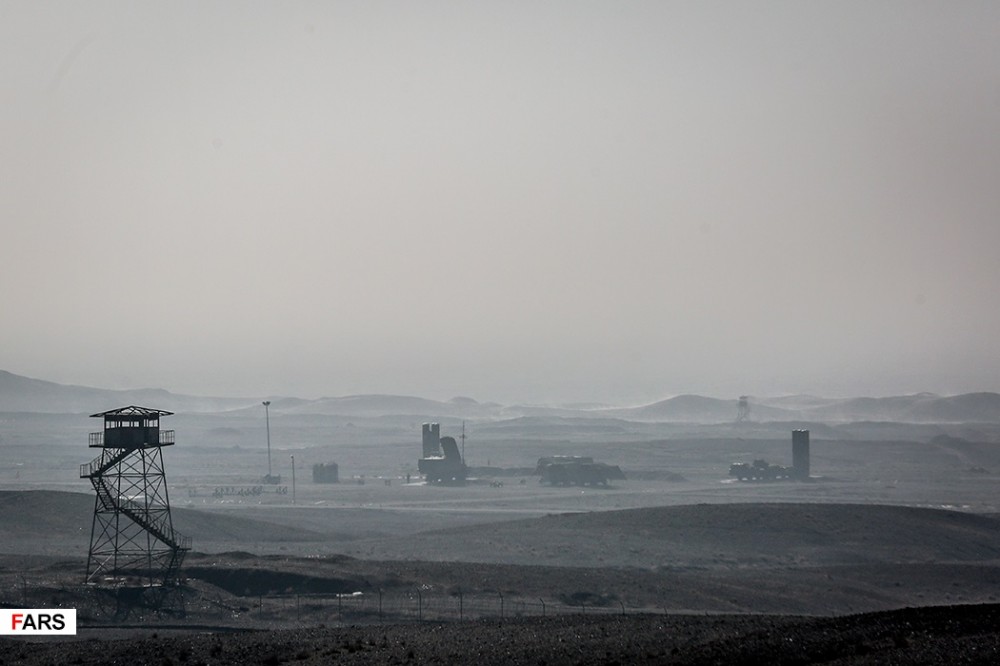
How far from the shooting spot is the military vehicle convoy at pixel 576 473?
12249cm

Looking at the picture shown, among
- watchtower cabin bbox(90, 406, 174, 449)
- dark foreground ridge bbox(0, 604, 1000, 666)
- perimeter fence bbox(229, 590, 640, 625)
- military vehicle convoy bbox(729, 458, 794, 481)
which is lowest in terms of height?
military vehicle convoy bbox(729, 458, 794, 481)

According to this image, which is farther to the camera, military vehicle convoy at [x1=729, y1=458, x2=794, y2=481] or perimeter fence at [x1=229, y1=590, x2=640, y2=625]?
military vehicle convoy at [x1=729, y1=458, x2=794, y2=481]

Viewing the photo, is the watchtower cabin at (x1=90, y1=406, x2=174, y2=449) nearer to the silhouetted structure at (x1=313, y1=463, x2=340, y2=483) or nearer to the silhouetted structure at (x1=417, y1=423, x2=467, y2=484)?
the silhouetted structure at (x1=417, y1=423, x2=467, y2=484)

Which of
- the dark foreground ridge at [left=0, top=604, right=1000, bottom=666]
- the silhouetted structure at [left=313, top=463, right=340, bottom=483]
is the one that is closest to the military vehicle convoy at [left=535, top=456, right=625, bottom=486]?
the silhouetted structure at [left=313, top=463, right=340, bottom=483]

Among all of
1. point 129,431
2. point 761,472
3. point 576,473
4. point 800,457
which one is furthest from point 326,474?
point 129,431

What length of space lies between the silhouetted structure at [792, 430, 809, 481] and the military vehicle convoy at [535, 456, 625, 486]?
18.9 m

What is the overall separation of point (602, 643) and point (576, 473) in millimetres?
89583

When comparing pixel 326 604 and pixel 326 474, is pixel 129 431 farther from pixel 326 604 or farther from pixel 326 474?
pixel 326 474

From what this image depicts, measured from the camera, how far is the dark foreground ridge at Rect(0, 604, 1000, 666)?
1187 inches

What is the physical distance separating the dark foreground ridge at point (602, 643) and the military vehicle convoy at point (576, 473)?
8167cm

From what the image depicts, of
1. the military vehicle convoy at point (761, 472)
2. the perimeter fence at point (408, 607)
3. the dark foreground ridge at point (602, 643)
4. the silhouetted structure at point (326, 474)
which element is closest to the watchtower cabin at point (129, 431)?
the perimeter fence at point (408, 607)

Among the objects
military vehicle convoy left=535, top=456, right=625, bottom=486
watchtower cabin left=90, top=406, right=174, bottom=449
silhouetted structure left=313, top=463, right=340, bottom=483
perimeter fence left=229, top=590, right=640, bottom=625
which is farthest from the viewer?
silhouetted structure left=313, top=463, right=340, bottom=483

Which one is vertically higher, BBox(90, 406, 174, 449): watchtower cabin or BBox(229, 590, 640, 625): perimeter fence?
BBox(90, 406, 174, 449): watchtower cabin

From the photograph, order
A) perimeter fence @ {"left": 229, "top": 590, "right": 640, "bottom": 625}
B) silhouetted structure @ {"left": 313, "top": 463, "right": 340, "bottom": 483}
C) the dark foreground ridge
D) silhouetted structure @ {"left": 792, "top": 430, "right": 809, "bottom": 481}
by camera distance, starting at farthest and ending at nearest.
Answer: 1. silhouetted structure @ {"left": 313, "top": 463, "right": 340, "bottom": 483}
2. silhouetted structure @ {"left": 792, "top": 430, "right": 809, "bottom": 481}
3. perimeter fence @ {"left": 229, "top": 590, "right": 640, "bottom": 625}
4. the dark foreground ridge
